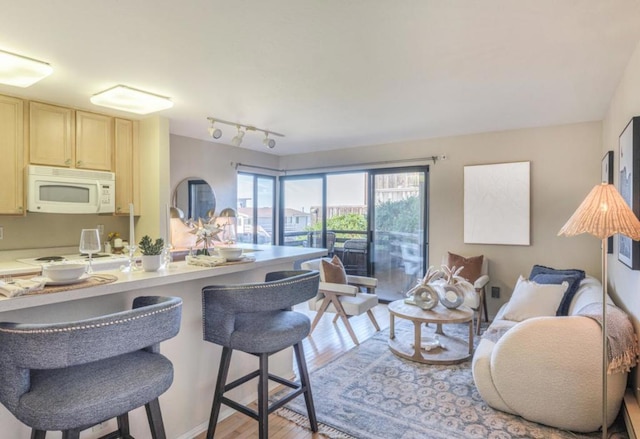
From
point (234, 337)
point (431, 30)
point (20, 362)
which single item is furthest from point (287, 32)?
point (20, 362)

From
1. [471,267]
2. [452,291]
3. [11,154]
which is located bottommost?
[452,291]

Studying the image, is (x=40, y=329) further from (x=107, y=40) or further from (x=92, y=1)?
(x=107, y=40)

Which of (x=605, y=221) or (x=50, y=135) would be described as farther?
(x=50, y=135)

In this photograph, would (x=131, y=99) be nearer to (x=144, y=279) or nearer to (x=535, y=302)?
(x=144, y=279)

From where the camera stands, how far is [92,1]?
1.78 meters

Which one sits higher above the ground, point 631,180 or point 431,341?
point 631,180

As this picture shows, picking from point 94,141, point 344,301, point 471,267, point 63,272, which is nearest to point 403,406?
point 344,301

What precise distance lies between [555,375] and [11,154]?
14.6ft

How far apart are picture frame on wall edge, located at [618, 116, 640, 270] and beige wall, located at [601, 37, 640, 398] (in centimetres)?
9

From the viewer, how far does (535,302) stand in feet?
10.6

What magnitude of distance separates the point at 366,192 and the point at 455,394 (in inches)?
134

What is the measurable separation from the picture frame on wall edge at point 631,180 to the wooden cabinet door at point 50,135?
14.7 ft

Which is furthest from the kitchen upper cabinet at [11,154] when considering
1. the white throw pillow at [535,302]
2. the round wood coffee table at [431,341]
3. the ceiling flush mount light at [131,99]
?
the white throw pillow at [535,302]

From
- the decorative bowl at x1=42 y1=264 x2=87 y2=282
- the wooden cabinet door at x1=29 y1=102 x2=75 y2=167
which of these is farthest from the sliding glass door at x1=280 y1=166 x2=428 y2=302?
the decorative bowl at x1=42 y1=264 x2=87 y2=282
